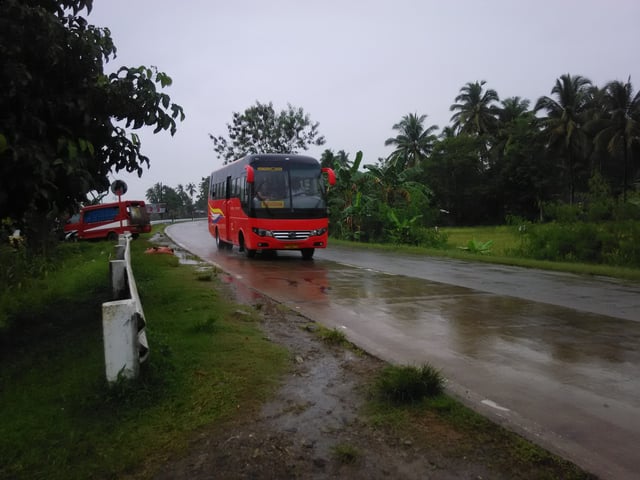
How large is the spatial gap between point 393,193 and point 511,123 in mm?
33414

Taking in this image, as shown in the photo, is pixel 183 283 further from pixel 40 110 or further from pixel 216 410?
pixel 216 410

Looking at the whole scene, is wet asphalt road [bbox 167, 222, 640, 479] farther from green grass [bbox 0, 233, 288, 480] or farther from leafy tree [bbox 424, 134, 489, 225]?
leafy tree [bbox 424, 134, 489, 225]

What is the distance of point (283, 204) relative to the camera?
16578 mm

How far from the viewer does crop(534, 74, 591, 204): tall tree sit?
48.6m

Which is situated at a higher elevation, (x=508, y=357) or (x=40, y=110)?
(x=40, y=110)

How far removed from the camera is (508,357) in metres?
5.78

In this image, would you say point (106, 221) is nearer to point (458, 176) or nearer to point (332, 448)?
point (332, 448)

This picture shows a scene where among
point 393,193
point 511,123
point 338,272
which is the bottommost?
point 338,272

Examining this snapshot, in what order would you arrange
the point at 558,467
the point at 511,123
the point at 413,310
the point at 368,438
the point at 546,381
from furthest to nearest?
the point at 511,123
the point at 413,310
the point at 546,381
the point at 368,438
the point at 558,467

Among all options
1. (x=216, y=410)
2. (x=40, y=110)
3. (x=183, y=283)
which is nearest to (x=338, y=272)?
(x=183, y=283)

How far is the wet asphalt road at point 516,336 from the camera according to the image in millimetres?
3973

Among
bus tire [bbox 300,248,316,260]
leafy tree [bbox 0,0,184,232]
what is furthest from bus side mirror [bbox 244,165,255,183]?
leafy tree [bbox 0,0,184,232]

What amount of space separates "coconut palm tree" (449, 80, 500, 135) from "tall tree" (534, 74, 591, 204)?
807 centimetres

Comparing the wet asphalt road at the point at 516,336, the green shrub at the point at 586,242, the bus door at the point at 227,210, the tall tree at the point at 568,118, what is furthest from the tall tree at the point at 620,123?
the wet asphalt road at the point at 516,336
